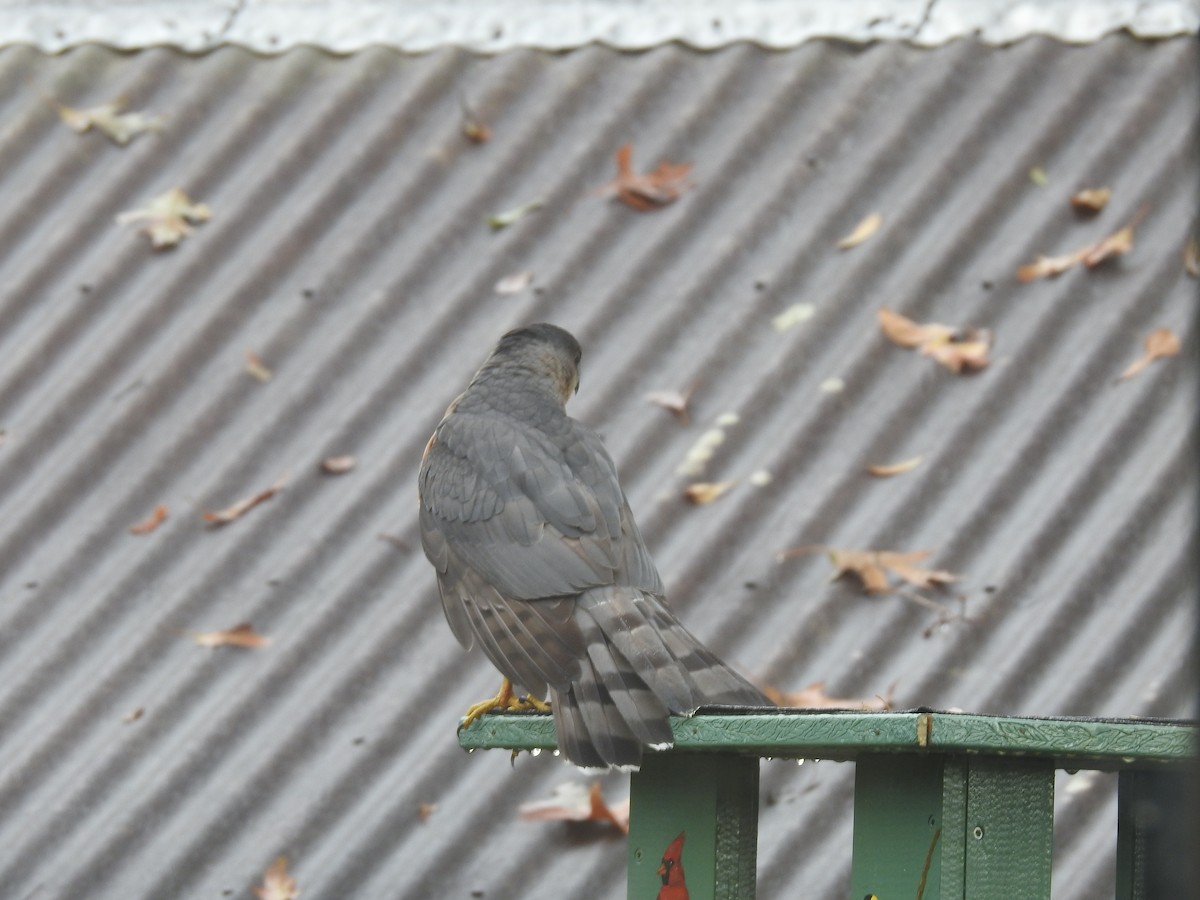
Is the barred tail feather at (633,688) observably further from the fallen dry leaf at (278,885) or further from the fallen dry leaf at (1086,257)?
the fallen dry leaf at (1086,257)

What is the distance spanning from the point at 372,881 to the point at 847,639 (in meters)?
1.23

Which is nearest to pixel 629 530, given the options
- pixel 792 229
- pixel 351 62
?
pixel 792 229

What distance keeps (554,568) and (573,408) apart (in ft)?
5.43

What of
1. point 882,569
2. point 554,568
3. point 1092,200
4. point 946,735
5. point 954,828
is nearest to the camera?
point 946,735

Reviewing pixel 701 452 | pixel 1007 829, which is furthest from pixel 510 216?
pixel 1007 829

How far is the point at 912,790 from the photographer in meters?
2.38

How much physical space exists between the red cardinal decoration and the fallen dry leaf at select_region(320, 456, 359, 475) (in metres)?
2.28

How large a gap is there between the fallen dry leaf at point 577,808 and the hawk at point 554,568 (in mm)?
560

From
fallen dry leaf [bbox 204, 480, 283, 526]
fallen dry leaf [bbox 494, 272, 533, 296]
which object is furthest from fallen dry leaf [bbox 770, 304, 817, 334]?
fallen dry leaf [bbox 204, 480, 283, 526]

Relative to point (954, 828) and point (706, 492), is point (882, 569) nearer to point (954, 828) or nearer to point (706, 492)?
point (706, 492)

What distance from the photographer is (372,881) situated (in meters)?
3.80

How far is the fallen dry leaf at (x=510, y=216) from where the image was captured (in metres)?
5.17

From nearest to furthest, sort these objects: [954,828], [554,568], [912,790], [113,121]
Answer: [954,828] < [912,790] < [554,568] < [113,121]

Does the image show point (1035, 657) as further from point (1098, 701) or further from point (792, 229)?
point (792, 229)
